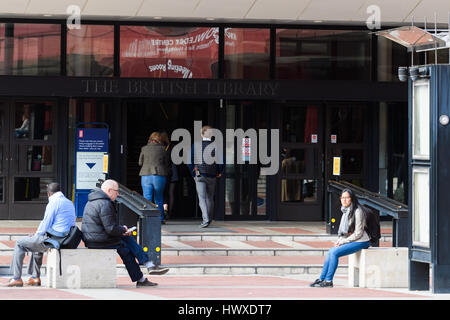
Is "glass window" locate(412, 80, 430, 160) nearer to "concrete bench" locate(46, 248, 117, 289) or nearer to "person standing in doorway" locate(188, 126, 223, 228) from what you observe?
"concrete bench" locate(46, 248, 117, 289)

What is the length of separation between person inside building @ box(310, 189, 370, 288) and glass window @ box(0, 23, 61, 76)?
26.3ft

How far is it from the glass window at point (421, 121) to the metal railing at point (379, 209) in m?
3.30

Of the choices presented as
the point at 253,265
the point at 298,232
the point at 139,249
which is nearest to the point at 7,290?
the point at 139,249

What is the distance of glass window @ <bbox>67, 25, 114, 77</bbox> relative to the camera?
20.0 meters

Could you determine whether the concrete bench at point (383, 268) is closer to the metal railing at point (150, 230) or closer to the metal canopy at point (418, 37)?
the metal canopy at point (418, 37)

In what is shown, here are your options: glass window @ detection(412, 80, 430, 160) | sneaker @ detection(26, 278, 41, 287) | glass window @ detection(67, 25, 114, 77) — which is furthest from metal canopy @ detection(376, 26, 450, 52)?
glass window @ detection(67, 25, 114, 77)

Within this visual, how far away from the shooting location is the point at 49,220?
13.5 meters

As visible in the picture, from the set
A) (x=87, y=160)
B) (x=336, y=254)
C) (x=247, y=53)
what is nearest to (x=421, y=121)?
(x=336, y=254)

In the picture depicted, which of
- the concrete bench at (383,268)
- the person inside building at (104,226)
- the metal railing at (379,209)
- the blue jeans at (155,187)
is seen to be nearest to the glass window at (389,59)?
the metal railing at (379,209)

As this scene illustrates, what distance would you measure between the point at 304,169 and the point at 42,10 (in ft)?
19.2

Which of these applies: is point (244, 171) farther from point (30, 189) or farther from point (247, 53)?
point (30, 189)

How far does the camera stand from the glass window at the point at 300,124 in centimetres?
2086
